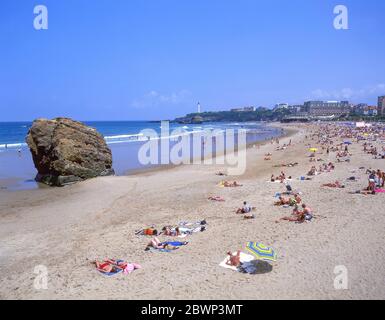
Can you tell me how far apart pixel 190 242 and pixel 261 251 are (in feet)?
5.50

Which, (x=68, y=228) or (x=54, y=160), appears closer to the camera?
(x=68, y=228)

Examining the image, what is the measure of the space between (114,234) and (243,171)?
11.1 m

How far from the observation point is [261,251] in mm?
7102

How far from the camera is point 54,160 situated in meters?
16.9

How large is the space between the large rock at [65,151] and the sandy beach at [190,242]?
205 cm

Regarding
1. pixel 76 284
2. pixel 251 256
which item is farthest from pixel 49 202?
pixel 251 256

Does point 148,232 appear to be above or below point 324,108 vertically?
below

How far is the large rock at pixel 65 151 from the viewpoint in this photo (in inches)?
661

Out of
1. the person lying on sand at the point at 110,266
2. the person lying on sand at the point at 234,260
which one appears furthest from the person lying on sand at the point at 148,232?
the person lying on sand at the point at 234,260

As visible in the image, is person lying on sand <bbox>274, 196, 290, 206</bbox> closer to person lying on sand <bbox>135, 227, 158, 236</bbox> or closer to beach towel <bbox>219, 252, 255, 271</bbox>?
person lying on sand <bbox>135, 227, 158, 236</bbox>

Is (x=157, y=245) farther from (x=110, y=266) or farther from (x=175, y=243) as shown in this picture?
(x=110, y=266)

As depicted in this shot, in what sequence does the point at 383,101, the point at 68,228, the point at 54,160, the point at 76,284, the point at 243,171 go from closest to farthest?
1. the point at 76,284
2. the point at 68,228
3. the point at 54,160
4. the point at 243,171
5. the point at 383,101

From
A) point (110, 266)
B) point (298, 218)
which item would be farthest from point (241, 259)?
point (298, 218)
